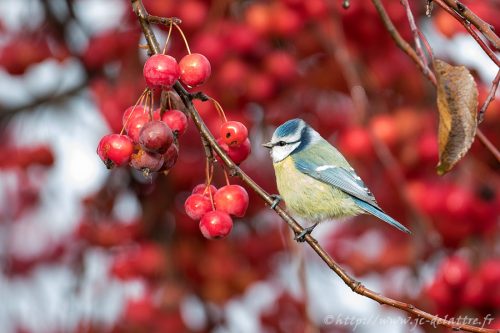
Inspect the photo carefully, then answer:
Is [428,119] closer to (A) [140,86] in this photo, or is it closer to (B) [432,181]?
(B) [432,181]

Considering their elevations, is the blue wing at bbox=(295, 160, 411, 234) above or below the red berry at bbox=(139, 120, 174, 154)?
below

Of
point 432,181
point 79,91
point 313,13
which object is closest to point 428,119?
point 432,181

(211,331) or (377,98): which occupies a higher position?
(377,98)

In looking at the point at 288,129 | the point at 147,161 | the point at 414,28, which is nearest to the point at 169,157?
the point at 147,161

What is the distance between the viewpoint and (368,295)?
1.39m

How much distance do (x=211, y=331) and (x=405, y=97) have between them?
1.45 m

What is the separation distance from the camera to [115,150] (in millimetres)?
1419

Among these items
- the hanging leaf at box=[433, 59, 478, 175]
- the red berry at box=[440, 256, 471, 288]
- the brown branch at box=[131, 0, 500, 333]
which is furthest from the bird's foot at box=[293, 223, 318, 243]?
the red berry at box=[440, 256, 471, 288]

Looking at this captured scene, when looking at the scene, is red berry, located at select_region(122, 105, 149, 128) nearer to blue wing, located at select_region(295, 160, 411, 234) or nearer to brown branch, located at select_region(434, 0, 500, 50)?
brown branch, located at select_region(434, 0, 500, 50)

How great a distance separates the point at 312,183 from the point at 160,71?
987 mm

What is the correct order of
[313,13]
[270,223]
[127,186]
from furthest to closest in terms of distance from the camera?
[270,223], [127,186], [313,13]

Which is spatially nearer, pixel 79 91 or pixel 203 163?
pixel 203 163

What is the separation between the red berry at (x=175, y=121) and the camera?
1443mm

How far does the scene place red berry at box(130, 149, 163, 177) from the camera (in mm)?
1396
